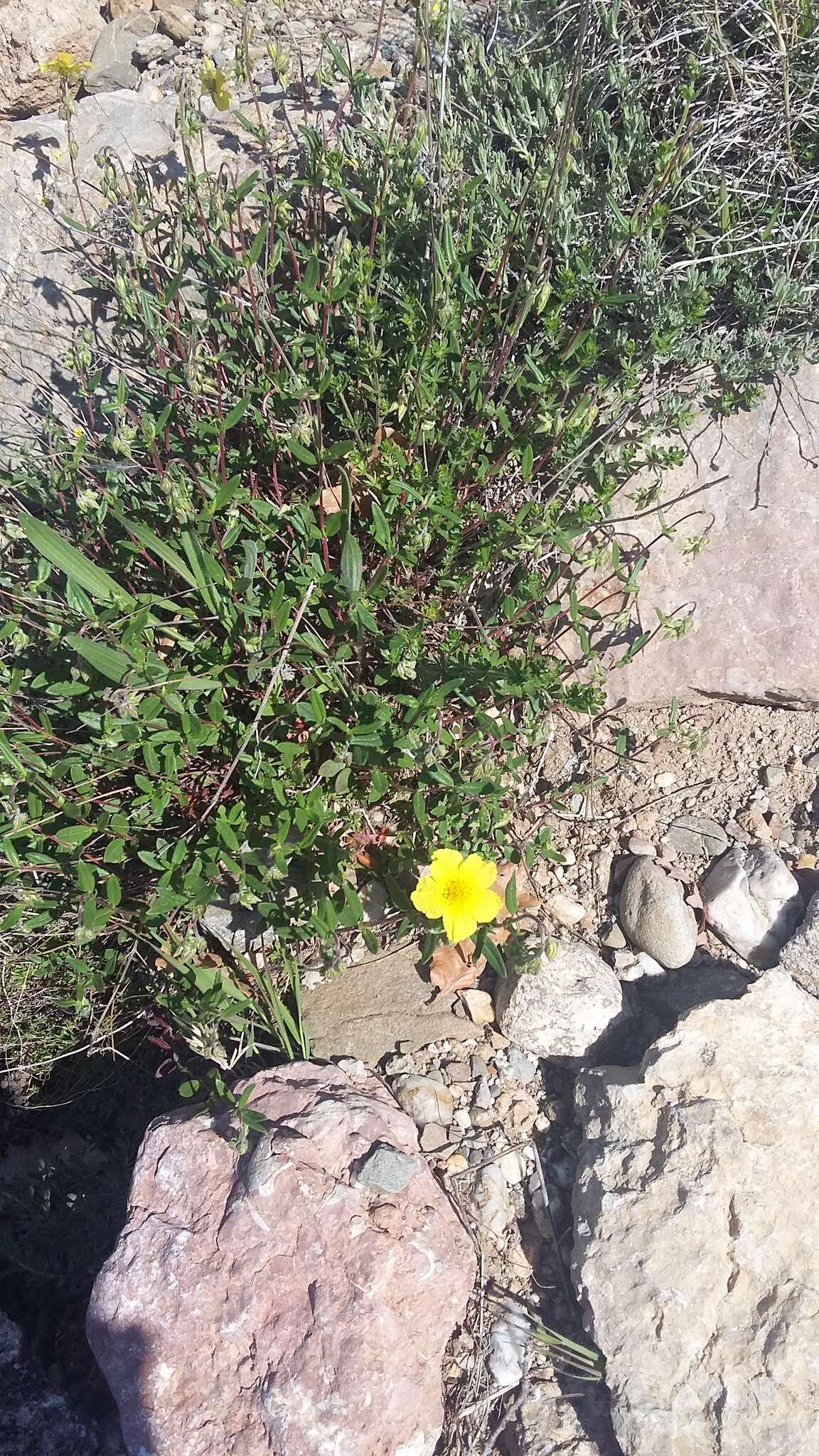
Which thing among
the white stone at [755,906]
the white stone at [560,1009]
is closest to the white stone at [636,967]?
the white stone at [560,1009]

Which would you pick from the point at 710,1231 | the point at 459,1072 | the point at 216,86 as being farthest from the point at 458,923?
the point at 216,86

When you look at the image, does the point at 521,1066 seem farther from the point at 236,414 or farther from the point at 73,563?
the point at 236,414

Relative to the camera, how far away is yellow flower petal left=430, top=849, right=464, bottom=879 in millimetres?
2562

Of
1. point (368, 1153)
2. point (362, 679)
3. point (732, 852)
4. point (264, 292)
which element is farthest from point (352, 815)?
point (264, 292)

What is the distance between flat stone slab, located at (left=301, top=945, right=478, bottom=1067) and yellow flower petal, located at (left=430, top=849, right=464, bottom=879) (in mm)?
497

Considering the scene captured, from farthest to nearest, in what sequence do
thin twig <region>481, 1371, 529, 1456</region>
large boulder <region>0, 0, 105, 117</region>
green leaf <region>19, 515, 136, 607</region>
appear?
large boulder <region>0, 0, 105, 117</region>
green leaf <region>19, 515, 136, 607</region>
thin twig <region>481, 1371, 529, 1456</region>

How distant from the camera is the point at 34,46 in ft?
14.2

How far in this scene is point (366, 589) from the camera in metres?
2.86

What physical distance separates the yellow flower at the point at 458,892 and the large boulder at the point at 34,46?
3.89m

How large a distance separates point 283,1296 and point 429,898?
98cm

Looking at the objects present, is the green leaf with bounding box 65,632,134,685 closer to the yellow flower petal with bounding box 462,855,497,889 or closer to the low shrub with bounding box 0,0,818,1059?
the low shrub with bounding box 0,0,818,1059

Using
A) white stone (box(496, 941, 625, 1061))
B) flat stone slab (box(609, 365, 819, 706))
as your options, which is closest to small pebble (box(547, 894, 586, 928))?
white stone (box(496, 941, 625, 1061))

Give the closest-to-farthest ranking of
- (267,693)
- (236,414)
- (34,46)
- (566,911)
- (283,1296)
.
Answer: (283,1296)
(267,693)
(236,414)
(566,911)
(34,46)

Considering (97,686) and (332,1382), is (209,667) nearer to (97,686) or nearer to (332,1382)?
(97,686)
